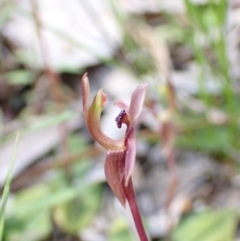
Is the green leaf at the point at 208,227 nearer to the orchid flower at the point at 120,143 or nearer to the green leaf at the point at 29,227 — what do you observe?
the green leaf at the point at 29,227

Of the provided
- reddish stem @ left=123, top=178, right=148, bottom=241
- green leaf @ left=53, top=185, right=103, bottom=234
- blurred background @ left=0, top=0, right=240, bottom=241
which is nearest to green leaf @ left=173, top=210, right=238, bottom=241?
blurred background @ left=0, top=0, right=240, bottom=241

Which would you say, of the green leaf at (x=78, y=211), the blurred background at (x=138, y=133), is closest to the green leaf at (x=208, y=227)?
the blurred background at (x=138, y=133)

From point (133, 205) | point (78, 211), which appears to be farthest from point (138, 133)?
point (133, 205)

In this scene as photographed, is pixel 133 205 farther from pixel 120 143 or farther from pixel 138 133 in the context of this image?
pixel 138 133

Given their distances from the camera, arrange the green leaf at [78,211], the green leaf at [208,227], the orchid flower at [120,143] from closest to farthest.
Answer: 1. the orchid flower at [120,143]
2. the green leaf at [208,227]
3. the green leaf at [78,211]

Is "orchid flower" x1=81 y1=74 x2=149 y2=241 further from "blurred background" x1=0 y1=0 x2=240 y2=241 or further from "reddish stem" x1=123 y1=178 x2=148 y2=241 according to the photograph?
"blurred background" x1=0 y1=0 x2=240 y2=241

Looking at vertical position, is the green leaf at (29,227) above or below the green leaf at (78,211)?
above

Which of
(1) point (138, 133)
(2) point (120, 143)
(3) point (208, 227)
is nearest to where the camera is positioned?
(2) point (120, 143)
